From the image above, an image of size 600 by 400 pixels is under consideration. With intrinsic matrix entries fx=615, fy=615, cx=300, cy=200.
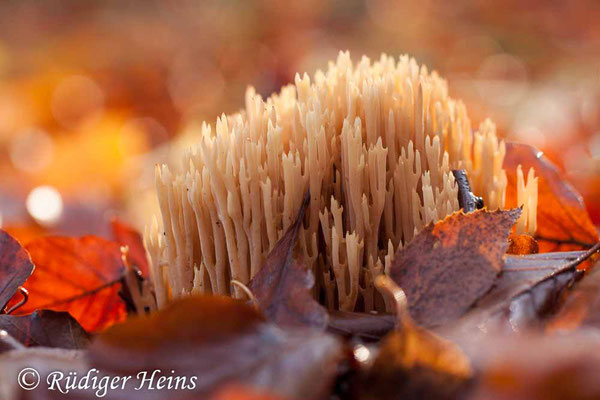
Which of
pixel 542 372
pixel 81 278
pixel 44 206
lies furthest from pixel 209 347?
pixel 44 206

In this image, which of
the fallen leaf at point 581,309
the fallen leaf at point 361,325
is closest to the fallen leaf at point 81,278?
the fallen leaf at point 361,325

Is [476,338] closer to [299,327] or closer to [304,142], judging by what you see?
[299,327]

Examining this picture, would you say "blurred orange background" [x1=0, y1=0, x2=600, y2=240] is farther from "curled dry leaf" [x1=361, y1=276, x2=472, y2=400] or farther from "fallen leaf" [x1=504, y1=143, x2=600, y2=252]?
"curled dry leaf" [x1=361, y1=276, x2=472, y2=400]

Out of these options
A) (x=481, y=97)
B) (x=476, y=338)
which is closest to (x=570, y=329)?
(x=476, y=338)

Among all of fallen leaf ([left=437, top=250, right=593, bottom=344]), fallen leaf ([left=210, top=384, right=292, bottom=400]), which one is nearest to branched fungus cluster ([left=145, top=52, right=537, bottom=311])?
fallen leaf ([left=437, top=250, right=593, bottom=344])

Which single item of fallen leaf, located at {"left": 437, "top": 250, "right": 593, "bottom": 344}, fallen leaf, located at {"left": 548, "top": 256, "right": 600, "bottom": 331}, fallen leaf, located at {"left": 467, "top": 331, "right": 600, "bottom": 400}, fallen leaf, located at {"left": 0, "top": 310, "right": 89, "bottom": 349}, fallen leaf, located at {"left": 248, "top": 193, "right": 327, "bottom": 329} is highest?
fallen leaf, located at {"left": 467, "top": 331, "right": 600, "bottom": 400}

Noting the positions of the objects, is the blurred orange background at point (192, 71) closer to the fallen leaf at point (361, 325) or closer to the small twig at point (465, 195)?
the small twig at point (465, 195)

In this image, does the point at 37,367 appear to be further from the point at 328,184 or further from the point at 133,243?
the point at 133,243
